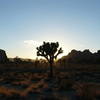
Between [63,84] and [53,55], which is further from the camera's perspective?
[53,55]

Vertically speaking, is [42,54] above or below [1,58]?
below

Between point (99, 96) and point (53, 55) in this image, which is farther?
point (53, 55)

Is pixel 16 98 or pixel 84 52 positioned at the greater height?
pixel 84 52

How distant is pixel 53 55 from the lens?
3616 cm

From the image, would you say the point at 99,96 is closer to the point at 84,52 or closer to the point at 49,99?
the point at 49,99

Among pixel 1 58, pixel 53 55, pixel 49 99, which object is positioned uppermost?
pixel 1 58

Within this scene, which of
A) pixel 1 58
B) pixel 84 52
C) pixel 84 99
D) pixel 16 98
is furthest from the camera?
pixel 84 52

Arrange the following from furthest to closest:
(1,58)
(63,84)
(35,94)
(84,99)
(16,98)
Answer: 1. (1,58)
2. (63,84)
3. (35,94)
4. (16,98)
5. (84,99)

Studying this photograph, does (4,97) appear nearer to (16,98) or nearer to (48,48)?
(16,98)

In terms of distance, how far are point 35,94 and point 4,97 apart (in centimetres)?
281

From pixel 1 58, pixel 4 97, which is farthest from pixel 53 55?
pixel 1 58

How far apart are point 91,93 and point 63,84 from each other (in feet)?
23.7

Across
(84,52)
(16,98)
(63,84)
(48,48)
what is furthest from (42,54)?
(84,52)

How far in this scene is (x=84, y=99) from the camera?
46.3 feet
